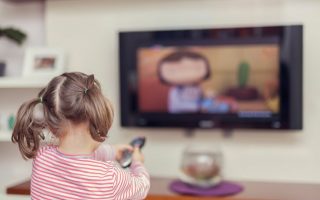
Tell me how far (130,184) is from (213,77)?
1166 millimetres

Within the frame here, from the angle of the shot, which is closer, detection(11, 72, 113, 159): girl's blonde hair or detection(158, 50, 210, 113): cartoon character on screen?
detection(11, 72, 113, 159): girl's blonde hair

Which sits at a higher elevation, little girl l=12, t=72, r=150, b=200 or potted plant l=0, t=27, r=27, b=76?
potted plant l=0, t=27, r=27, b=76

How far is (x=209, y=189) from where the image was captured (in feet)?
7.86

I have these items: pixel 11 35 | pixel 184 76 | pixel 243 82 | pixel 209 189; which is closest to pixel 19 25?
pixel 11 35

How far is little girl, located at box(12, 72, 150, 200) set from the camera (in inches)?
54.7

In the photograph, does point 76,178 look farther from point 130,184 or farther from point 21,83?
point 21,83

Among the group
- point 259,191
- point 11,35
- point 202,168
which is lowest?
point 259,191

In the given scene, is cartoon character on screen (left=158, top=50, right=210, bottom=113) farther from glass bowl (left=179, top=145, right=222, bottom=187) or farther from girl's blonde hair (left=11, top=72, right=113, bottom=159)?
girl's blonde hair (left=11, top=72, right=113, bottom=159)

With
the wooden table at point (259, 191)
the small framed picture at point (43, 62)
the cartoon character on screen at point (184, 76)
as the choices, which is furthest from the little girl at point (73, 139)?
the small framed picture at point (43, 62)

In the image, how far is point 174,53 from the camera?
2559 millimetres

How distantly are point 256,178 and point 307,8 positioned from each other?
0.90 metres

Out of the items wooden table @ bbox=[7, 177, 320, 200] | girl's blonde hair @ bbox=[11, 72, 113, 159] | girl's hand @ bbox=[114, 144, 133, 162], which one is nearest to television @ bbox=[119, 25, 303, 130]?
wooden table @ bbox=[7, 177, 320, 200]

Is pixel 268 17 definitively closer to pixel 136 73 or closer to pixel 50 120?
pixel 136 73

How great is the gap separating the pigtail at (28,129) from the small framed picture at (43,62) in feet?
3.99
